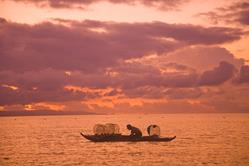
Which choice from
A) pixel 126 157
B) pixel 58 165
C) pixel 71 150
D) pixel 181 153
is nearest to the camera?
pixel 58 165

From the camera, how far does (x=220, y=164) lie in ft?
217

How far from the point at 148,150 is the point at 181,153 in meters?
6.37

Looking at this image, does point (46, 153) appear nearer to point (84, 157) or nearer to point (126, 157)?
point (84, 157)

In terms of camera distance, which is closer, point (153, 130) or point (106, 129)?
point (106, 129)

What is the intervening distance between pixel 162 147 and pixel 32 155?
24.7 metres

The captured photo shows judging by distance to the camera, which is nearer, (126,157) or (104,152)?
(126,157)

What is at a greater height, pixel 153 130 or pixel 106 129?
pixel 106 129

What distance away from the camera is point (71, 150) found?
3462 inches

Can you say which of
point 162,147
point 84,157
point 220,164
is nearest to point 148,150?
point 162,147

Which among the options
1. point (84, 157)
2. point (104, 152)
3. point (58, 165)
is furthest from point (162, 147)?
point (58, 165)

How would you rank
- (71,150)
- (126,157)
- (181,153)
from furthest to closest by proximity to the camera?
1. (71,150)
2. (181,153)
3. (126,157)

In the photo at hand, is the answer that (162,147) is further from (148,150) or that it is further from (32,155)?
(32,155)

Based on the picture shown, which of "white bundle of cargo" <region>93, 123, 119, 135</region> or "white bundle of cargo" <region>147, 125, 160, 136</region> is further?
"white bundle of cargo" <region>147, 125, 160, 136</region>

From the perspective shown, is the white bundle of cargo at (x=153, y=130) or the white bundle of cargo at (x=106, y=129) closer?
the white bundle of cargo at (x=106, y=129)
